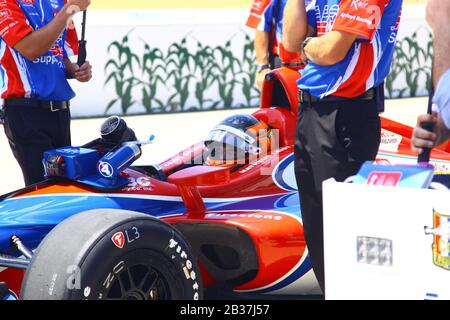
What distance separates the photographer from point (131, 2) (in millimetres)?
21953

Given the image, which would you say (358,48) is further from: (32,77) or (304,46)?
(32,77)

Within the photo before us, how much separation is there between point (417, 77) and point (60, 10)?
1490cm

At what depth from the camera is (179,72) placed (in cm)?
1633

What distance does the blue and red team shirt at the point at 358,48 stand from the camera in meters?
3.52

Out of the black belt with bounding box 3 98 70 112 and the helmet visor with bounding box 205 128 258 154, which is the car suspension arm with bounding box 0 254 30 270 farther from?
the helmet visor with bounding box 205 128 258 154

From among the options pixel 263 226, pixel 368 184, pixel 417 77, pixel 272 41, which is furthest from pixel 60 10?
pixel 417 77

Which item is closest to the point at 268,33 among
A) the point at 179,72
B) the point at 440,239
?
the point at 440,239

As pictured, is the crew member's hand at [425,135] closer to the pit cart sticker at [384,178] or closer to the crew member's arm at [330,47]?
the pit cart sticker at [384,178]

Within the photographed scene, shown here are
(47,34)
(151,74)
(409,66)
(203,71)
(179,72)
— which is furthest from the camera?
(409,66)

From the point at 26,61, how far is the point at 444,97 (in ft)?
8.16

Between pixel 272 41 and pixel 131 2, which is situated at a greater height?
pixel 272 41

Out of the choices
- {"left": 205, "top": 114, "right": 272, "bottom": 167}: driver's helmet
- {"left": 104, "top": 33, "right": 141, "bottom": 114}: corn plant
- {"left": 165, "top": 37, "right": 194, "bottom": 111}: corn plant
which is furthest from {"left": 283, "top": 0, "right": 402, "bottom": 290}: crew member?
{"left": 165, "top": 37, "right": 194, "bottom": 111}: corn plant

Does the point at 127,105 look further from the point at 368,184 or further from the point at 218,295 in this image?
the point at 368,184

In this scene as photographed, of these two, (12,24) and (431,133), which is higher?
(12,24)
